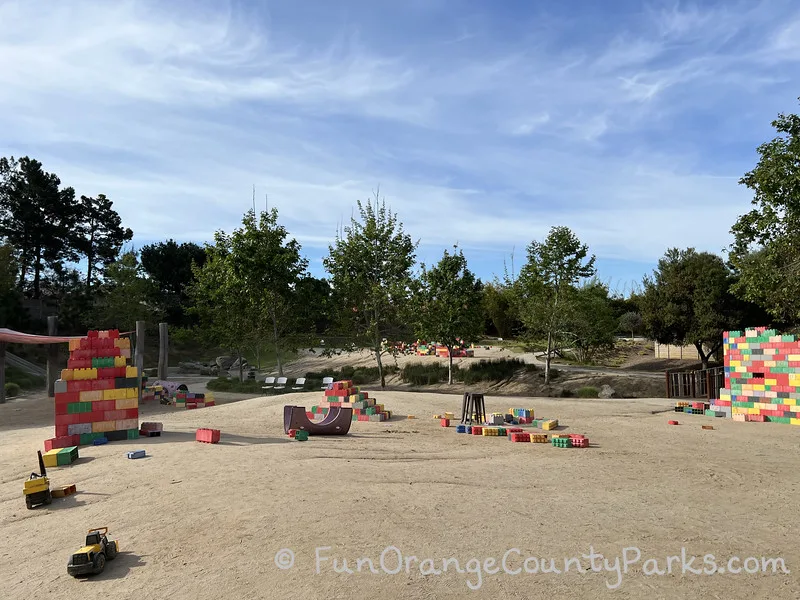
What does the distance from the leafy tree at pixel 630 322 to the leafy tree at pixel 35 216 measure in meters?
45.8

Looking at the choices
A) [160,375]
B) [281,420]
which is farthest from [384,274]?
[281,420]

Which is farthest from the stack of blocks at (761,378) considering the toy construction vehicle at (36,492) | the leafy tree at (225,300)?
the leafy tree at (225,300)

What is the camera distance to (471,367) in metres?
31.9

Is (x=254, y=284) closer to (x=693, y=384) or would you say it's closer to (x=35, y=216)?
(x=693, y=384)

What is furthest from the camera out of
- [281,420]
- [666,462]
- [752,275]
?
[752,275]

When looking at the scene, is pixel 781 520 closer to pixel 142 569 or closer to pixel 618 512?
pixel 618 512

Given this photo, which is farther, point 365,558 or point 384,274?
point 384,274

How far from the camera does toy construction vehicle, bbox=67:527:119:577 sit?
17.8 feet

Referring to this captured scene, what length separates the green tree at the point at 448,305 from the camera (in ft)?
95.1

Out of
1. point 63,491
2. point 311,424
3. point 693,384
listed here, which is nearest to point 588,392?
point 693,384

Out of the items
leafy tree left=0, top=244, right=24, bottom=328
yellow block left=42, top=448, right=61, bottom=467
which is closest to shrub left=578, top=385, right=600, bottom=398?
yellow block left=42, top=448, right=61, bottom=467

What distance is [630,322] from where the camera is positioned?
4947cm

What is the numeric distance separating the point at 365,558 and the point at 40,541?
A: 372 cm

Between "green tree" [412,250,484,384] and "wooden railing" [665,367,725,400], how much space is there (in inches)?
369
